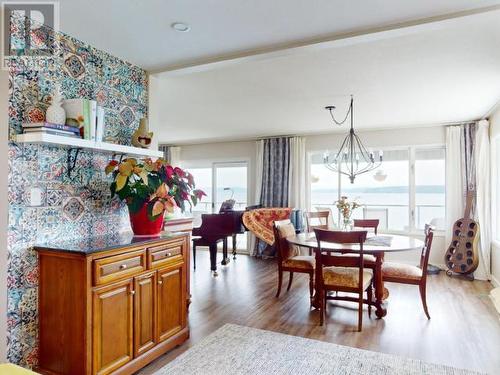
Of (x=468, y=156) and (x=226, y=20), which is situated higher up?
(x=226, y=20)

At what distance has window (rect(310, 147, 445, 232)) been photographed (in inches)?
231

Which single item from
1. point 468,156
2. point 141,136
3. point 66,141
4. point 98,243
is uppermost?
point 468,156

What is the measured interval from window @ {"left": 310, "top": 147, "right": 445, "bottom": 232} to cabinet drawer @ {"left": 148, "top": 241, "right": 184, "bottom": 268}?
14.4 feet

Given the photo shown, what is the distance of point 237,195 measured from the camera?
7.54 metres

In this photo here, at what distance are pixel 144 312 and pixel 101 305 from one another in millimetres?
402

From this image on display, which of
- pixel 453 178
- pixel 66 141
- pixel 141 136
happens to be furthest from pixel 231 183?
pixel 66 141

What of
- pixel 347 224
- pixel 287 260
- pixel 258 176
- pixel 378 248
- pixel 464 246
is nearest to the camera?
pixel 378 248

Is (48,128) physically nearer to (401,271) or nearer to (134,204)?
(134,204)

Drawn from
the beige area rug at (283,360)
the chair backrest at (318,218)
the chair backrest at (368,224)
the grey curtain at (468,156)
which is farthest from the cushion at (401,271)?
the grey curtain at (468,156)

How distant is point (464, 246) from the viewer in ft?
16.8

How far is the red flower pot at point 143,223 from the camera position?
2621mm

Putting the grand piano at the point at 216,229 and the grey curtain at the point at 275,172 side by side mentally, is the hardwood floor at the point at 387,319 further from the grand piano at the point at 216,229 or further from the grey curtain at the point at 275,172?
the grey curtain at the point at 275,172

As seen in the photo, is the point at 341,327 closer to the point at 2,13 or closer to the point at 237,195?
the point at 2,13

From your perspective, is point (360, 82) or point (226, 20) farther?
point (360, 82)
